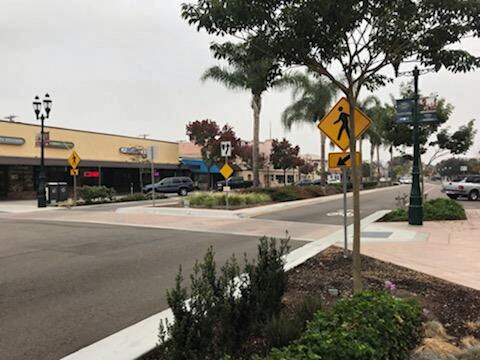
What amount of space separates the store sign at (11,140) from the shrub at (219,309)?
3470cm

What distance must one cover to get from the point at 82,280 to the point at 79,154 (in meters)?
35.5

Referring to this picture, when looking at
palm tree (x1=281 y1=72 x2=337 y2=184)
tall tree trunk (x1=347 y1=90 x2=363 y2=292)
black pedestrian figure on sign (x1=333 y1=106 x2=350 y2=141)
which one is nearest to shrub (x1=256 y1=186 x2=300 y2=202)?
palm tree (x1=281 y1=72 x2=337 y2=184)

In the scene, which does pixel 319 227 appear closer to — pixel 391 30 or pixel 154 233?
pixel 154 233

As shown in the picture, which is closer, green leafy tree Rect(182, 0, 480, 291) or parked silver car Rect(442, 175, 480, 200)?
green leafy tree Rect(182, 0, 480, 291)

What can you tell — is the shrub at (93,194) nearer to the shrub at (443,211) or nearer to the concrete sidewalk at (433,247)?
the concrete sidewalk at (433,247)

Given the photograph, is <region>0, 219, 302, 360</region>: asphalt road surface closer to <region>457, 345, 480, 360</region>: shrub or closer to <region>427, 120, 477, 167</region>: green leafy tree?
<region>457, 345, 480, 360</region>: shrub

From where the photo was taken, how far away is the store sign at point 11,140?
3441 cm

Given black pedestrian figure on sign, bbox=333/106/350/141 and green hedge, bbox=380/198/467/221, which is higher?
black pedestrian figure on sign, bbox=333/106/350/141

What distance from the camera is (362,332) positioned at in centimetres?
336

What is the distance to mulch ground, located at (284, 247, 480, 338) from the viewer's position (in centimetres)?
505

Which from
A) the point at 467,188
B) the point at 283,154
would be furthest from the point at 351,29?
the point at 283,154

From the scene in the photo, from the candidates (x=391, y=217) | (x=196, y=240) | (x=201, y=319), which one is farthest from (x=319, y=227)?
(x=201, y=319)

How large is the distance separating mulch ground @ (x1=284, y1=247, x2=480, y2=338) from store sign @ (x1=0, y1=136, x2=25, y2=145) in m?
32.6

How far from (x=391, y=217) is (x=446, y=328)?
12.8m
